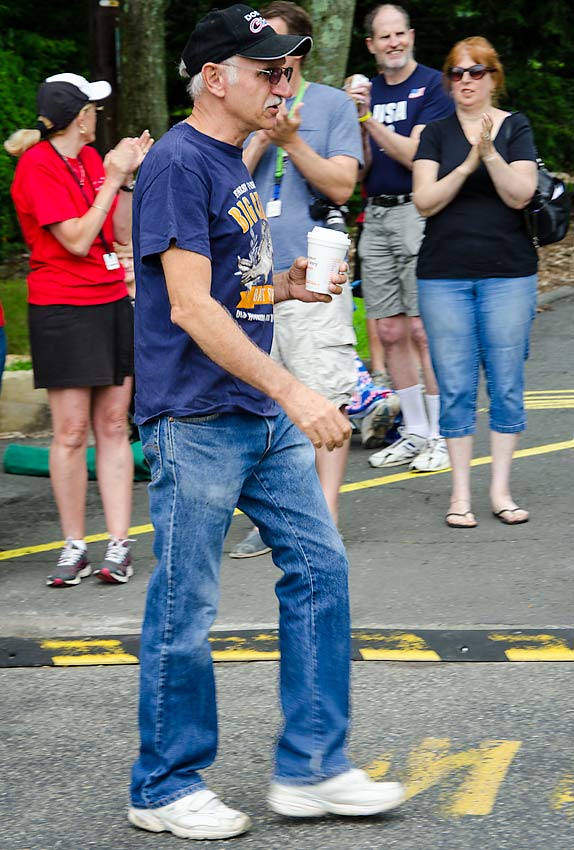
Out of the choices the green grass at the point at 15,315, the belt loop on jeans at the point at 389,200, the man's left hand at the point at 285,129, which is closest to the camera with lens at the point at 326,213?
the man's left hand at the point at 285,129

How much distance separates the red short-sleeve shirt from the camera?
5480 millimetres

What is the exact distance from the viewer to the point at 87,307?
5633 mm

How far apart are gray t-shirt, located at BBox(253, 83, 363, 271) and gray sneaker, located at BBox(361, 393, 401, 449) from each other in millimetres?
2195

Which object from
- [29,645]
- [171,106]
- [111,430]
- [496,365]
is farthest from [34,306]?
[171,106]

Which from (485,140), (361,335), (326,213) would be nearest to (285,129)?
(326,213)

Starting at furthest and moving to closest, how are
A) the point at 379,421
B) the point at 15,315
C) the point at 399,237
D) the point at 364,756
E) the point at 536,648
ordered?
the point at 15,315 < the point at 379,421 < the point at 399,237 < the point at 536,648 < the point at 364,756

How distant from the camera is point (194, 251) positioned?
3.20m

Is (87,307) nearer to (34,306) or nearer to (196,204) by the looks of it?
(34,306)

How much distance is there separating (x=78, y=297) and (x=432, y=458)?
237cm

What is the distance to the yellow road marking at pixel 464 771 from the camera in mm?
3512

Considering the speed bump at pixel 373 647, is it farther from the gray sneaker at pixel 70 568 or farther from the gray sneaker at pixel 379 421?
the gray sneaker at pixel 379 421

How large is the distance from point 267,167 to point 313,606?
2.54m

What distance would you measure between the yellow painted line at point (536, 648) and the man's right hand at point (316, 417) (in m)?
1.66

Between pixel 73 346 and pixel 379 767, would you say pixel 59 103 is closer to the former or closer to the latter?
pixel 73 346
